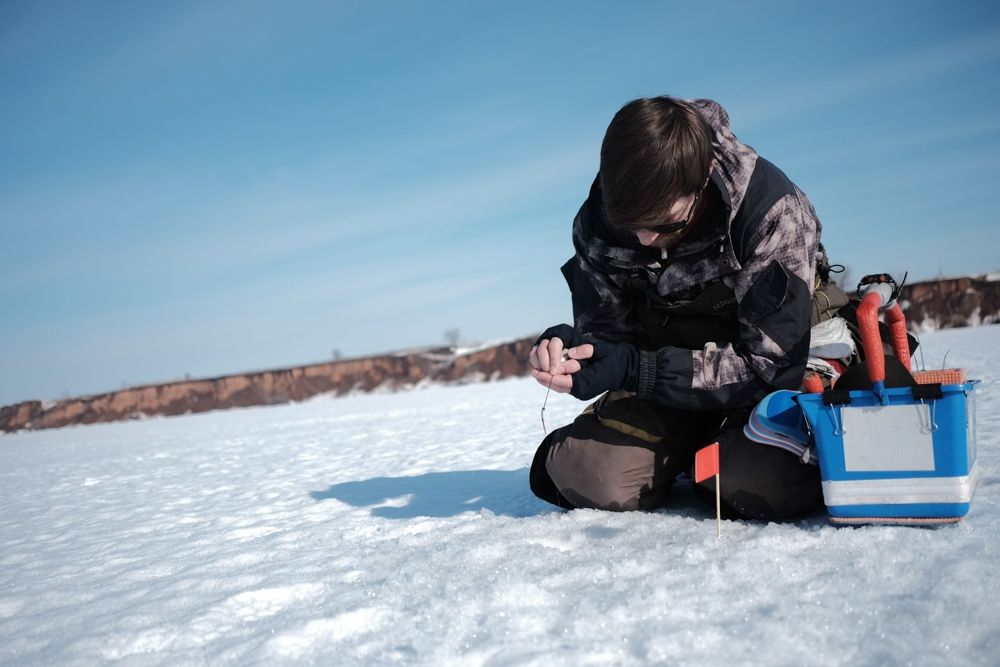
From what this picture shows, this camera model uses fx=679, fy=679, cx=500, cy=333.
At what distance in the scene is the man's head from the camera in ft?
5.72

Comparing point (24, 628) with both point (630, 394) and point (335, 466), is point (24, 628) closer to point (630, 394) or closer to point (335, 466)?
point (630, 394)

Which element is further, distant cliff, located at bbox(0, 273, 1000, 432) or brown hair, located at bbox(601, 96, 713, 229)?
distant cliff, located at bbox(0, 273, 1000, 432)

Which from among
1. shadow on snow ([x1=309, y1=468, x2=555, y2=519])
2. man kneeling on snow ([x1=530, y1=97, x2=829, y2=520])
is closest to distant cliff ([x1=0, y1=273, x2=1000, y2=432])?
shadow on snow ([x1=309, y1=468, x2=555, y2=519])

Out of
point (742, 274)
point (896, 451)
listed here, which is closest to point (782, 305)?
point (742, 274)

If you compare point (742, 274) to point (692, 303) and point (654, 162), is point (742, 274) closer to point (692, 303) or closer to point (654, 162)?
point (692, 303)

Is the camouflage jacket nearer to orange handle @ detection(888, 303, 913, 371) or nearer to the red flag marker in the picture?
the red flag marker

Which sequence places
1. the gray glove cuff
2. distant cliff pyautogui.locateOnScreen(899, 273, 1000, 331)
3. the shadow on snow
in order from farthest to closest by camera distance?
distant cliff pyautogui.locateOnScreen(899, 273, 1000, 331) → the shadow on snow → the gray glove cuff

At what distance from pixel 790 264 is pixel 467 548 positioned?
1.25 meters

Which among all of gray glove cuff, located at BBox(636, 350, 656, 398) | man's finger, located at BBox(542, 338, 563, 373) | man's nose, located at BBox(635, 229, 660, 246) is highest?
man's nose, located at BBox(635, 229, 660, 246)

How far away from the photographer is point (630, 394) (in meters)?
2.34

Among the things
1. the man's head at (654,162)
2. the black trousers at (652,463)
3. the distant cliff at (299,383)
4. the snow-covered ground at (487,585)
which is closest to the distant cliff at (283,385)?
the distant cliff at (299,383)

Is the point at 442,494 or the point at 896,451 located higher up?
the point at 896,451

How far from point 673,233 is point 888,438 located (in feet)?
2.52

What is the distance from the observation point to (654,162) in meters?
1.74
